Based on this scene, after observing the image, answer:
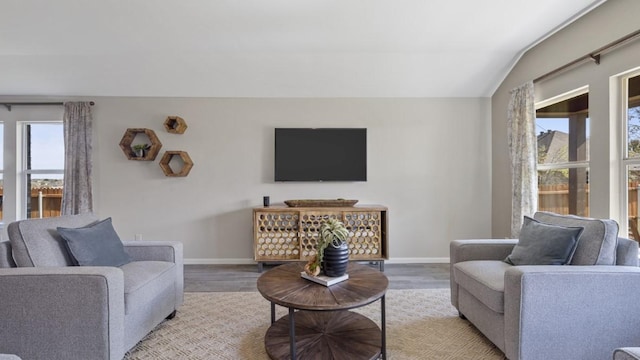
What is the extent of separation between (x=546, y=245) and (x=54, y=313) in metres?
2.98

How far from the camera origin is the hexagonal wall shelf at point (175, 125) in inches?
147

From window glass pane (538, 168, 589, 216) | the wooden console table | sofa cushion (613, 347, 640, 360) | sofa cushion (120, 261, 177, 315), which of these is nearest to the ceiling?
window glass pane (538, 168, 589, 216)

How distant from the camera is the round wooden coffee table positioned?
1577 mm

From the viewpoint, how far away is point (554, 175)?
10.3 ft

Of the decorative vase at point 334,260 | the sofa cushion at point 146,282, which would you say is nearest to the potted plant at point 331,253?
the decorative vase at point 334,260

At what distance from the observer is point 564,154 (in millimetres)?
3014

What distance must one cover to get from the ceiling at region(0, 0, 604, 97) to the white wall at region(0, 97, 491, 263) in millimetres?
210

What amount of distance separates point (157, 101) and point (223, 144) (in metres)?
1.02

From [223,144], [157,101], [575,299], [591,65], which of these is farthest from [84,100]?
[591,65]

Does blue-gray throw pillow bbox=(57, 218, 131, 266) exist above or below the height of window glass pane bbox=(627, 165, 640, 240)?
below

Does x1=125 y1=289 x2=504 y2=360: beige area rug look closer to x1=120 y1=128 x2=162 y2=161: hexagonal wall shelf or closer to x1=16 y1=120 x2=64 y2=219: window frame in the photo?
x1=120 y1=128 x2=162 y2=161: hexagonal wall shelf

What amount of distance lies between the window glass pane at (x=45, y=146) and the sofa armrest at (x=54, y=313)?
3136 millimetres

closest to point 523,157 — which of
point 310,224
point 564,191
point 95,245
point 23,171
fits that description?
point 564,191

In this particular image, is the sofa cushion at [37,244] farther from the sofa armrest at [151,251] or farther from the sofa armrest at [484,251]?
the sofa armrest at [484,251]
